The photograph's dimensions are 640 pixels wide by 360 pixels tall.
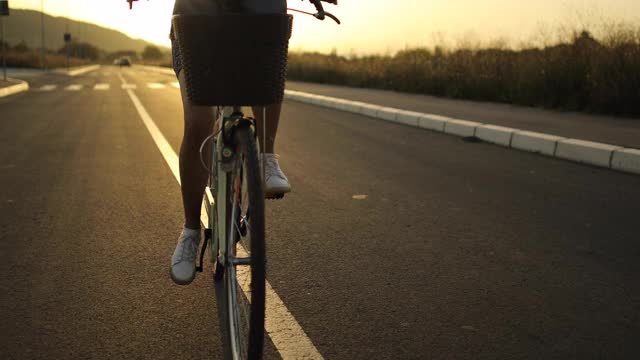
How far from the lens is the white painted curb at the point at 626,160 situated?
20.9 ft

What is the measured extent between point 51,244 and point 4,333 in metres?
1.28

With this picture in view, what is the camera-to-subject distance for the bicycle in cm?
194

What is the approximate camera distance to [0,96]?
17.0m

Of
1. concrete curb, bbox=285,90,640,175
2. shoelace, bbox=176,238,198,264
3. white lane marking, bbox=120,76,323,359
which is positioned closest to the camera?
white lane marking, bbox=120,76,323,359

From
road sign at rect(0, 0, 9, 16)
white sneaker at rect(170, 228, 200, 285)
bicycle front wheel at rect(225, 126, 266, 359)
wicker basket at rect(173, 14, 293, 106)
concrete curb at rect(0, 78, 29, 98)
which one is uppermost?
road sign at rect(0, 0, 9, 16)

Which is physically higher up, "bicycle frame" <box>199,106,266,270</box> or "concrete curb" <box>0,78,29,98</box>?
"bicycle frame" <box>199,106,266,270</box>

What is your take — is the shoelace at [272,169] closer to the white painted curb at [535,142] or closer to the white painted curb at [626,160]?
the white painted curb at [626,160]

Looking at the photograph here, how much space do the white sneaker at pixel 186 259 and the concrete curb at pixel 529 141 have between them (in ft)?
16.6

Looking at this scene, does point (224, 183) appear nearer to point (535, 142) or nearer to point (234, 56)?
point (234, 56)

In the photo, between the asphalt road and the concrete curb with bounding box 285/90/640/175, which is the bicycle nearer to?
the asphalt road

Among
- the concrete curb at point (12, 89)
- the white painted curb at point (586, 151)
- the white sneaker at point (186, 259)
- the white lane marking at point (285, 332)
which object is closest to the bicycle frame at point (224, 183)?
the white lane marking at point (285, 332)

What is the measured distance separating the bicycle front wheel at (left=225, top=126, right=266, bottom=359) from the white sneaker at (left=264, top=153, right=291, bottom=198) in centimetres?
47

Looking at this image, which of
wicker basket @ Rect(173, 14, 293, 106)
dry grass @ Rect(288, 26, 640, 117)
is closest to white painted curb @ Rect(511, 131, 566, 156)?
dry grass @ Rect(288, 26, 640, 117)

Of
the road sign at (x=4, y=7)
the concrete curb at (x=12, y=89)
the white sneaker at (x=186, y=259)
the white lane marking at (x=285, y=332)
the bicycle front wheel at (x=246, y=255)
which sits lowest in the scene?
the concrete curb at (x=12, y=89)
